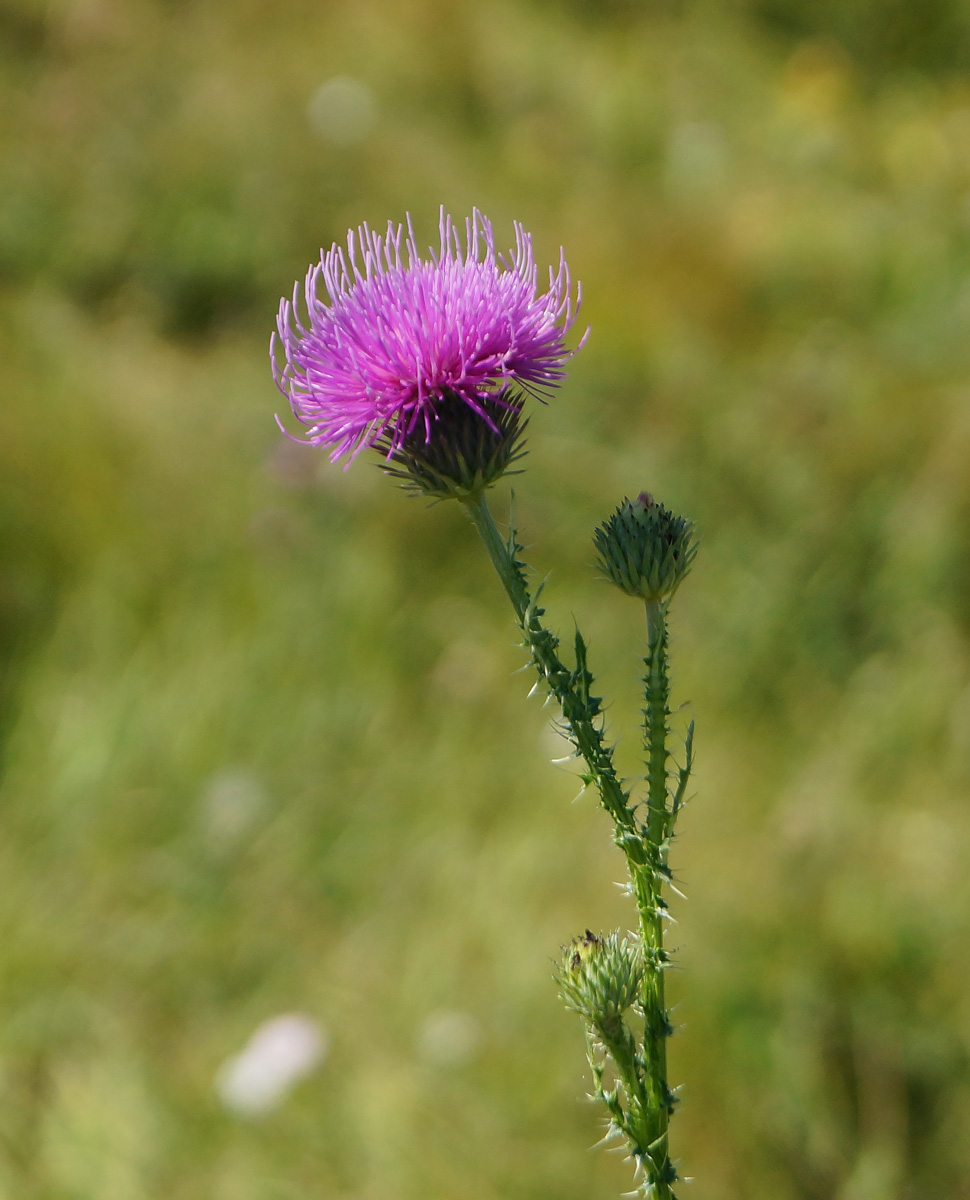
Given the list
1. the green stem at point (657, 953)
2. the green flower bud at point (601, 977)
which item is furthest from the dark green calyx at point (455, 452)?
the green flower bud at point (601, 977)

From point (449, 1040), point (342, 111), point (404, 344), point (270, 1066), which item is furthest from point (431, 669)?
point (342, 111)

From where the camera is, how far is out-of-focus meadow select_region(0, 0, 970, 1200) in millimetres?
2719

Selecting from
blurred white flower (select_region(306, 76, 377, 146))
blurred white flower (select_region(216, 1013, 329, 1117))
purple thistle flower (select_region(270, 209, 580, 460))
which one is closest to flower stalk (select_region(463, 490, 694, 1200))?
purple thistle flower (select_region(270, 209, 580, 460))

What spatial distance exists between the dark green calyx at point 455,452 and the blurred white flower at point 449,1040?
2.03 metres

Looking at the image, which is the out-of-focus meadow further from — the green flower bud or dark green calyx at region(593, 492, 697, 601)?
dark green calyx at region(593, 492, 697, 601)

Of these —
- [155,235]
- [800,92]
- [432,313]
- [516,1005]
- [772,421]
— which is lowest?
[432,313]

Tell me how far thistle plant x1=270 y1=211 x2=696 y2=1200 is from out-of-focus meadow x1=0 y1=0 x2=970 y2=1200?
1719 mm

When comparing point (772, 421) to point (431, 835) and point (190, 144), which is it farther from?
point (190, 144)

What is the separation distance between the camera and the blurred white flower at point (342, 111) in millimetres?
6379

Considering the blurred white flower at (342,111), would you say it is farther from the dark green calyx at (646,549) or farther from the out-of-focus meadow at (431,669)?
the dark green calyx at (646,549)

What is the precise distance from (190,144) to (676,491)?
3.46m

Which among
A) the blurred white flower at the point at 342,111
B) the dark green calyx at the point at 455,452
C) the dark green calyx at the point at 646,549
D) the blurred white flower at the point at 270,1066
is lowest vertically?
the dark green calyx at the point at 646,549

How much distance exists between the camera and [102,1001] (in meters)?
2.92

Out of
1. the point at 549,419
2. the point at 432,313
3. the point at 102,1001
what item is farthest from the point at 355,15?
the point at 432,313
